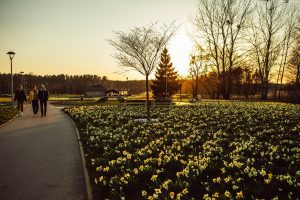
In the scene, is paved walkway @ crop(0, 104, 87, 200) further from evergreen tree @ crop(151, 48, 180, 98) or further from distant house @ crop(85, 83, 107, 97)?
distant house @ crop(85, 83, 107, 97)

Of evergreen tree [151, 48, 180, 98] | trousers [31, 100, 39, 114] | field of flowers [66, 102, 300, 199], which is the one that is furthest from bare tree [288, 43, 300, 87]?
field of flowers [66, 102, 300, 199]

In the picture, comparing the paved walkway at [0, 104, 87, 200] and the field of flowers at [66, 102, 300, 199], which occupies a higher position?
the field of flowers at [66, 102, 300, 199]

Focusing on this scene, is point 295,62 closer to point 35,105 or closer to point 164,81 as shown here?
point 164,81

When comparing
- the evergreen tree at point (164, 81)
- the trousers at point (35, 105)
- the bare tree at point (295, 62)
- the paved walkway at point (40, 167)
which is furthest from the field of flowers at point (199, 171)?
the evergreen tree at point (164, 81)

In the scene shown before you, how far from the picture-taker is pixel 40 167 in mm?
7246

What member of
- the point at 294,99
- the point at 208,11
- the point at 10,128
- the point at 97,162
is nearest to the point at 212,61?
the point at 208,11

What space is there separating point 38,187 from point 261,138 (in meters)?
7.39

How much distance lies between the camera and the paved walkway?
18.1ft

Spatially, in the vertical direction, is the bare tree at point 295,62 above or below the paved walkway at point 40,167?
above

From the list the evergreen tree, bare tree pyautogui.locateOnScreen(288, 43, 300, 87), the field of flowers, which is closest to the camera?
the field of flowers

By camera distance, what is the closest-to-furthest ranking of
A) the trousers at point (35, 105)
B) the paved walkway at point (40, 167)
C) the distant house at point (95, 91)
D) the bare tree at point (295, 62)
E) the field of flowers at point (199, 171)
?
the field of flowers at point (199, 171)
the paved walkway at point (40, 167)
the trousers at point (35, 105)
the bare tree at point (295, 62)
the distant house at point (95, 91)

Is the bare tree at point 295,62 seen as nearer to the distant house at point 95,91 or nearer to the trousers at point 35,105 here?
the trousers at point 35,105

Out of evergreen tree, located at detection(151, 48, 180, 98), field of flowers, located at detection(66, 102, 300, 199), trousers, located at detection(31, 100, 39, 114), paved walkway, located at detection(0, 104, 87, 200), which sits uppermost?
evergreen tree, located at detection(151, 48, 180, 98)

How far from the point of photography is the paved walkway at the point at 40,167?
552 cm
